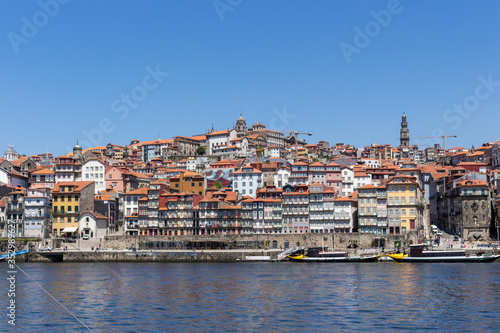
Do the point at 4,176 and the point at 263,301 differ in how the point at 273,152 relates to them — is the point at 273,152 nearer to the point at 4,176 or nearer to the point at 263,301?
the point at 4,176

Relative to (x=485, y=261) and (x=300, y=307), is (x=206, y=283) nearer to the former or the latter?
(x=300, y=307)

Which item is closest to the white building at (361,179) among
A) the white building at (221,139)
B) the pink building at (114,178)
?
the pink building at (114,178)

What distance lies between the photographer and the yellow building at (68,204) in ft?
365

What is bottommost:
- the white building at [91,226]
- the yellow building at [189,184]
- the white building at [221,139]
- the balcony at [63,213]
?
the white building at [91,226]

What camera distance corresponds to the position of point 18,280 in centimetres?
6538

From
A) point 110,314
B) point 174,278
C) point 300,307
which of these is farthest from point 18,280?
point 300,307

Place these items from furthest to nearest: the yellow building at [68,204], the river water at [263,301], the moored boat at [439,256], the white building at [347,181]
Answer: the white building at [347,181] < the yellow building at [68,204] < the moored boat at [439,256] < the river water at [263,301]

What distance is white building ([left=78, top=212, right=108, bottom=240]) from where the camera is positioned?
357 ft

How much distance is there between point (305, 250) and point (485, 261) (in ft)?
80.7

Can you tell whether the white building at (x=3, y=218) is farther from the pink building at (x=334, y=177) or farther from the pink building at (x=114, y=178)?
the pink building at (x=334, y=177)

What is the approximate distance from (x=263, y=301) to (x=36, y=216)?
2855 inches

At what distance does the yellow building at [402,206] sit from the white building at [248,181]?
30101 millimetres

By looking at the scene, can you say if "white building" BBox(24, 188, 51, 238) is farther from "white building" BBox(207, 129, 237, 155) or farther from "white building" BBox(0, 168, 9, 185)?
"white building" BBox(207, 129, 237, 155)

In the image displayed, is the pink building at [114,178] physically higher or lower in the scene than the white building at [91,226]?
higher
